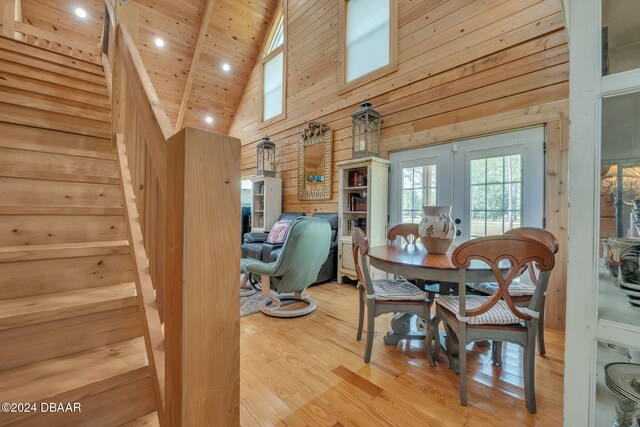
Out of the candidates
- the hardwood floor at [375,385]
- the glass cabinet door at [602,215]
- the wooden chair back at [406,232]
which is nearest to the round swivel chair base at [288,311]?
the hardwood floor at [375,385]

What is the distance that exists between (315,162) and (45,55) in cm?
344

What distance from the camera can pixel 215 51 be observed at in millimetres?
5883

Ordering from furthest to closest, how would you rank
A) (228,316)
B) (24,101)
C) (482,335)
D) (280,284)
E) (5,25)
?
(5,25), (280,284), (24,101), (482,335), (228,316)

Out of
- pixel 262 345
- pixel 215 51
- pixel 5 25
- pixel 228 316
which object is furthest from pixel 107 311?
pixel 215 51

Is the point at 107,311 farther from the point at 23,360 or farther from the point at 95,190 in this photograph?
the point at 95,190

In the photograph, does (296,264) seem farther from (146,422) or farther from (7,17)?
(7,17)

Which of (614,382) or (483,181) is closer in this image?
(614,382)

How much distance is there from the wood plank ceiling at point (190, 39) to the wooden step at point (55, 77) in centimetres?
337

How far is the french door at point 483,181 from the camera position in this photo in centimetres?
255

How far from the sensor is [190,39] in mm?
5676

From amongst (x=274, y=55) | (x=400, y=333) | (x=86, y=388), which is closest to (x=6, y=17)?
(x=274, y=55)

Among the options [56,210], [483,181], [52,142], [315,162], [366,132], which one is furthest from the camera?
[315,162]

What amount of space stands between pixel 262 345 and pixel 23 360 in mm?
1426

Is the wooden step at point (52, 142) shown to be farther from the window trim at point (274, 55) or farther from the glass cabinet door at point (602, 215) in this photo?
the window trim at point (274, 55)
